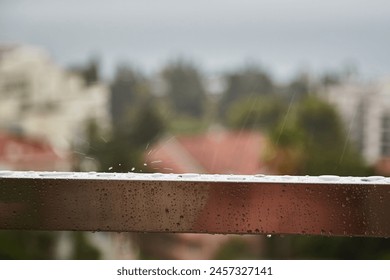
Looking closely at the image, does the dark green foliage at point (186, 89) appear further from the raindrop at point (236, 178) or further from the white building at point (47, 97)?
the raindrop at point (236, 178)

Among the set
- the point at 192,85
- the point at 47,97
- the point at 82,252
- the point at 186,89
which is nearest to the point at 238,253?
the point at 82,252

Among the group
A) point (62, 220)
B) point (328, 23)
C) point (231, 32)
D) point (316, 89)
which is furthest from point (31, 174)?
point (328, 23)

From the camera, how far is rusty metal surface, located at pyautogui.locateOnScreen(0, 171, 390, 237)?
590mm

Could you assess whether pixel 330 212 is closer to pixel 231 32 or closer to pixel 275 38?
pixel 275 38

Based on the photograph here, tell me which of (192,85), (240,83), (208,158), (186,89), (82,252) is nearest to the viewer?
(82,252)

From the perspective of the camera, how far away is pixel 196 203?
599 millimetres

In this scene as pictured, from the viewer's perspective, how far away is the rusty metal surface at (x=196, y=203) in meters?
0.59

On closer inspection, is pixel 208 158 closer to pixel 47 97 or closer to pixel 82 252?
pixel 82 252

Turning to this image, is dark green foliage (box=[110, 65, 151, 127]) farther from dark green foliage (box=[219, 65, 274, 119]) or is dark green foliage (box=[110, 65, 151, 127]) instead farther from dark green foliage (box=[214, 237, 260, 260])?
dark green foliage (box=[214, 237, 260, 260])

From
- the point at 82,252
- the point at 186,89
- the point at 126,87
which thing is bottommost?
the point at 82,252

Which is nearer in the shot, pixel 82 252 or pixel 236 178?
pixel 236 178

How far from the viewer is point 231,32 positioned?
29.7ft

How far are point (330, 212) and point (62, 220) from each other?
0.99 ft

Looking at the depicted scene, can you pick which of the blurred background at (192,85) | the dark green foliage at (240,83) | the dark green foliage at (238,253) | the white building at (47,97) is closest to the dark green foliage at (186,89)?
the blurred background at (192,85)
